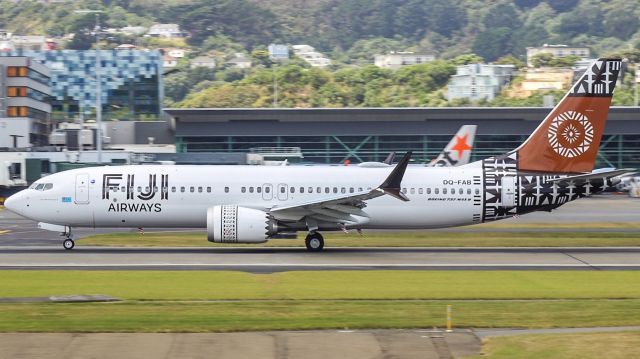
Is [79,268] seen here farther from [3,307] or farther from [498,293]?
[498,293]

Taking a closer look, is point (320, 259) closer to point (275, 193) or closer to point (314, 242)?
point (314, 242)

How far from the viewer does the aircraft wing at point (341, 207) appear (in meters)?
37.7

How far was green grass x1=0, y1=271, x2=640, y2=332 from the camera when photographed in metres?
24.0

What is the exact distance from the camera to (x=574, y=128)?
138 ft

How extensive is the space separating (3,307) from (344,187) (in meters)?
18.3

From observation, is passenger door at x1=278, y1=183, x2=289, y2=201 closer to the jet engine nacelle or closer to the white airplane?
the white airplane

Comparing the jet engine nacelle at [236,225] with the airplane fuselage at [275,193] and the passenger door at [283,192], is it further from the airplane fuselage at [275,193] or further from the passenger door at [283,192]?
the passenger door at [283,192]

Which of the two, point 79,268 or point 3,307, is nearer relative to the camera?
point 3,307

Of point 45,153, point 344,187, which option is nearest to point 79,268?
point 344,187

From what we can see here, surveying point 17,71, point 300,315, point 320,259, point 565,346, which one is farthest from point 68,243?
point 17,71

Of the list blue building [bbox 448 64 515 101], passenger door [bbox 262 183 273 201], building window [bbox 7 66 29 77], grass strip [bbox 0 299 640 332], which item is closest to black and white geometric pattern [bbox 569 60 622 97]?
passenger door [bbox 262 183 273 201]

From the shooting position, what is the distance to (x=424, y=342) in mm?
22125

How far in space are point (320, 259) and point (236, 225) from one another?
3516 millimetres

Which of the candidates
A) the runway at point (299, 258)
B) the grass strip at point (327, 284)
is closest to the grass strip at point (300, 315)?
the grass strip at point (327, 284)
